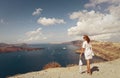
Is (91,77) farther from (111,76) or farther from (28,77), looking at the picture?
(28,77)

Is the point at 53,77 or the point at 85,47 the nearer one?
the point at 85,47

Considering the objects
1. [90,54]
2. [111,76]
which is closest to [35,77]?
[90,54]

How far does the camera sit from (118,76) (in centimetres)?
1042

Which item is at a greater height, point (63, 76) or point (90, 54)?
point (90, 54)

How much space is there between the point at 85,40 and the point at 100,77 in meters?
2.45

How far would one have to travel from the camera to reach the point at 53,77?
35.8 ft

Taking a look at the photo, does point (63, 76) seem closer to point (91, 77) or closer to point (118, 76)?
point (91, 77)

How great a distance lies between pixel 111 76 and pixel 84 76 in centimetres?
174

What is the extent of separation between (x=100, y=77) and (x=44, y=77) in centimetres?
362

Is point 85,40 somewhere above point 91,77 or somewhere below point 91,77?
above

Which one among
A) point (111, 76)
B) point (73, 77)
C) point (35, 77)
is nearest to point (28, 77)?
point (35, 77)

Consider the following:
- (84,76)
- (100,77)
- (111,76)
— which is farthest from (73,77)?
(111,76)

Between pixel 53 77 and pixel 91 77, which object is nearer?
pixel 91 77

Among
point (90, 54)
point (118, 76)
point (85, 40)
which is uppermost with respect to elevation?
point (85, 40)
